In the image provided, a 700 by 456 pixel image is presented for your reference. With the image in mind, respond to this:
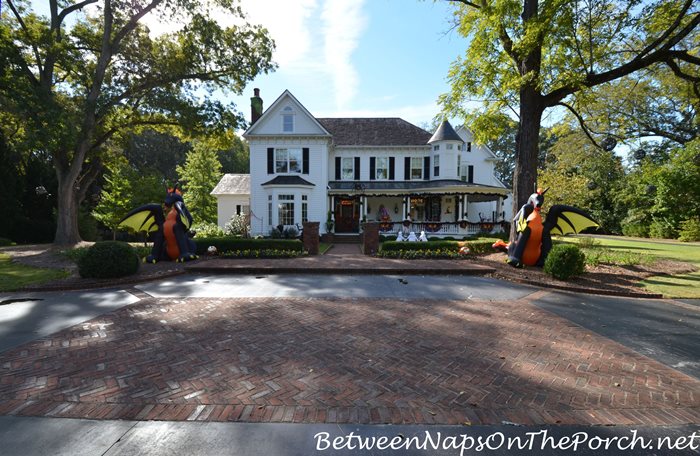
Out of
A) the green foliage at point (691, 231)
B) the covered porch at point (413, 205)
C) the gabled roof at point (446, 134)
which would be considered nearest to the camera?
the covered porch at point (413, 205)

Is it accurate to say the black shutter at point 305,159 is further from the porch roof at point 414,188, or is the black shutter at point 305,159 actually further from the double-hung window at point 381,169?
the double-hung window at point 381,169

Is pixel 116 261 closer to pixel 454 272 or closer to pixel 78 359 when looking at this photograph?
pixel 78 359

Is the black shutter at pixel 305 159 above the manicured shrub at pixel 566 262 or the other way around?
above

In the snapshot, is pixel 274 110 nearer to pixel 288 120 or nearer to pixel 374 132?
pixel 288 120

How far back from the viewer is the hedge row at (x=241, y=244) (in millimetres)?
13742

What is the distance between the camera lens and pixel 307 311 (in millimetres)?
6305

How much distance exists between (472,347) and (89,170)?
83.3 ft

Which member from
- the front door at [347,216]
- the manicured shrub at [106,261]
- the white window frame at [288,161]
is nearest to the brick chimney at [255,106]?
the white window frame at [288,161]

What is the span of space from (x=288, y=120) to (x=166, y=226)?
1347cm

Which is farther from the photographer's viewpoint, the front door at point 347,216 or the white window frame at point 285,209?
the front door at point 347,216

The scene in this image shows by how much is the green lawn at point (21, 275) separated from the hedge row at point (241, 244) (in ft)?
15.4

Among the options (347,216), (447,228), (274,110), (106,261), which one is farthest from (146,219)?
(447,228)

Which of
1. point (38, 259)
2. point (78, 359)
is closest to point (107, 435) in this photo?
point (78, 359)

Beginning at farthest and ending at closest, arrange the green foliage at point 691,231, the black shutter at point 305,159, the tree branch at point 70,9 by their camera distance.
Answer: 1. the green foliage at point 691,231
2. the black shutter at point 305,159
3. the tree branch at point 70,9
